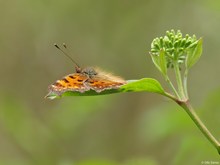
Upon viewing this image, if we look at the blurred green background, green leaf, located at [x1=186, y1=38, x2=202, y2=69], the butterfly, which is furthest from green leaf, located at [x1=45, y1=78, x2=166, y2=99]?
the blurred green background

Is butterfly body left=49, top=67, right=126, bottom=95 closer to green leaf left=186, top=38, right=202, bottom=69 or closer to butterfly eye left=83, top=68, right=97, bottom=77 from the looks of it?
butterfly eye left=83, top=68, right=97, bottom=77

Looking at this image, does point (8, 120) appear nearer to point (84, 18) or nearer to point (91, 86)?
point (91, 86)

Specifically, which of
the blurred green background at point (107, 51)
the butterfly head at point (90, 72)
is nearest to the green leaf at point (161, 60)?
the butterfly head at point (90, 72)

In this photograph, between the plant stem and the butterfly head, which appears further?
the butterfly head

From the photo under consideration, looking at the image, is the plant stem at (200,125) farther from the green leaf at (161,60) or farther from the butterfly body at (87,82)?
the butterfly body at (87,82)

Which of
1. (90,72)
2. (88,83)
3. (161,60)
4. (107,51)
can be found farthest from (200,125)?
(107,51)

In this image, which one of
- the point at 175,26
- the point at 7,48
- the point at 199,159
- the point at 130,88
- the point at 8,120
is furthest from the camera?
the point at 175,26

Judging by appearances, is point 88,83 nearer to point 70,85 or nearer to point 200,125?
point 70,85

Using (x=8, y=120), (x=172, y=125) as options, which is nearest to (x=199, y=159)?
(x=172, y=125)
